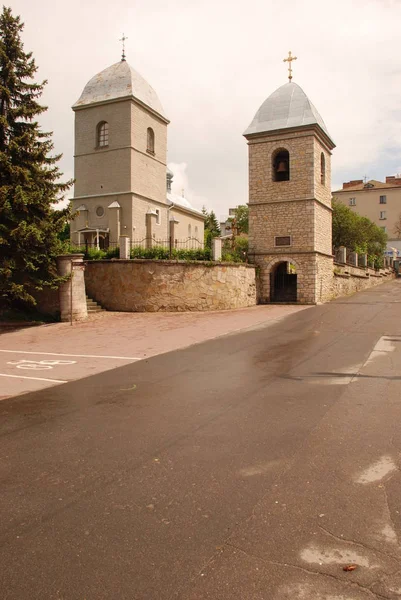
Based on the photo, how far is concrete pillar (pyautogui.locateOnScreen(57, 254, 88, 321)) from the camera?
1756cm

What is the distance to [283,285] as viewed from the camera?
1092 inches

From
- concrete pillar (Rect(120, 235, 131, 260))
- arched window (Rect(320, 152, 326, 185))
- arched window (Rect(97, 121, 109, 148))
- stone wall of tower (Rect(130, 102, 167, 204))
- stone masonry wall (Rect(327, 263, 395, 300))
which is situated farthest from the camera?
stone masonry wall (Rect(327, 263, 395, 300))

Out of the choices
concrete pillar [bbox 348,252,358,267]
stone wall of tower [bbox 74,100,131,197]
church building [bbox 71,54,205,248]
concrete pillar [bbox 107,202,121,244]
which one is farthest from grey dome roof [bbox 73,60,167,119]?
concrete pillar [bbox 348,252,358,267]

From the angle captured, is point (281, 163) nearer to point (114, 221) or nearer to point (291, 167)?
point (291, 167)

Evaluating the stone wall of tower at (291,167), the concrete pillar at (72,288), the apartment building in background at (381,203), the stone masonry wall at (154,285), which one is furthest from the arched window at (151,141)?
the apartment building in background at (381,203)

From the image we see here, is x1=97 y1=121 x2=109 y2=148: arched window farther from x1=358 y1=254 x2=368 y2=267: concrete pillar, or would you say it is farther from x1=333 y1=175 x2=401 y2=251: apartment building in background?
x1=333 y1=175 x2=401 y2=251: apartment building in background

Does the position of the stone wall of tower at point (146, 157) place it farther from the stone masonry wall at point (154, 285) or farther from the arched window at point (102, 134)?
the stone masonry wall at point (154, 285)

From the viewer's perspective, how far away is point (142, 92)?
3030 centimetres

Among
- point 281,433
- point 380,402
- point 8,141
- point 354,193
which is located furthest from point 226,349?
Answer: point 354,193

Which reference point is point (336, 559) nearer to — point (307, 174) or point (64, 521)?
point (64, 521)

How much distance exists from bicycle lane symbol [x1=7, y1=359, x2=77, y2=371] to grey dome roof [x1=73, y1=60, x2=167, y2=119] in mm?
23134

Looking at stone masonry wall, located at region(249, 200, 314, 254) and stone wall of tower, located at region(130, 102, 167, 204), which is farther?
stone wall of tower, located at region(130, 102, 167, 204)

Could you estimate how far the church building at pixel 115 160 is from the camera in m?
28.6

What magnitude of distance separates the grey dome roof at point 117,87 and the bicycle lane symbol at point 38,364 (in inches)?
911
